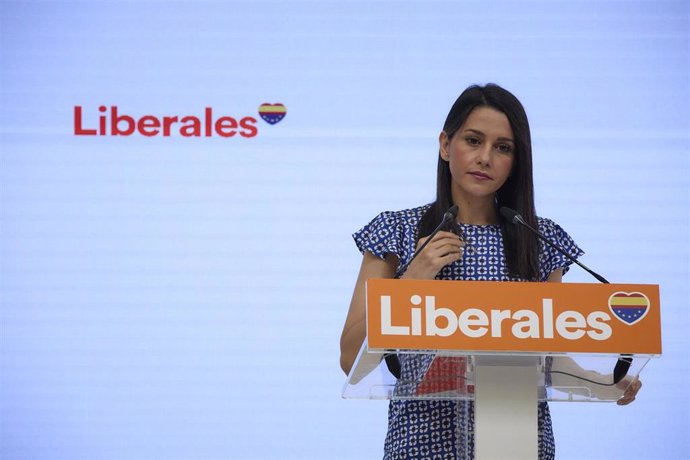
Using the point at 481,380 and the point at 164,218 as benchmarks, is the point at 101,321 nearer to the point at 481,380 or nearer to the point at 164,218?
the point at 164,218

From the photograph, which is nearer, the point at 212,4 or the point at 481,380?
the point at 481,380

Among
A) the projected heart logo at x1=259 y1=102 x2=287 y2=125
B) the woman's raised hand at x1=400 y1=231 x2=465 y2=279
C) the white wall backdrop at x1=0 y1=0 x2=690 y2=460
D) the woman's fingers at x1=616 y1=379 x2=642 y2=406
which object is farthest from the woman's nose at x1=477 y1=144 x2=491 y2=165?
the projected heart logo at x1=259 y1=102 x2=287 y2=125

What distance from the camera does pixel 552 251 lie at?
2258 mm

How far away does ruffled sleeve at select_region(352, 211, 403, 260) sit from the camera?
86.6 inches

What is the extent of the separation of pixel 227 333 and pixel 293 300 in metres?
0.22

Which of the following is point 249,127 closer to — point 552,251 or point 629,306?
point 552,251

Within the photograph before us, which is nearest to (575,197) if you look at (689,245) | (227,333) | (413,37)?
(689,245)

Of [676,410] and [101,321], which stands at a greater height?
[101,321]

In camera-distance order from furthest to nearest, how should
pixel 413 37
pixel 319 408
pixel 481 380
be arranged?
pixel 413 37, pixel 319 408, pixel 481 380

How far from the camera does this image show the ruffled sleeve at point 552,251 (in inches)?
88.6

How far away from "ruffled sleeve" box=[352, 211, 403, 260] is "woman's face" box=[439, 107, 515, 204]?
15 centimetres

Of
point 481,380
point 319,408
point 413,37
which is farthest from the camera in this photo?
point 413,37

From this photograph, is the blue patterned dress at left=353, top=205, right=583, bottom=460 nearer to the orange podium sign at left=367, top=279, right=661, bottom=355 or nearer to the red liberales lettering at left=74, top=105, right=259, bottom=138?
the orange podium sign at left=367, top=279, right=661, bottom=355

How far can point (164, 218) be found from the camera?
3.53 meters
